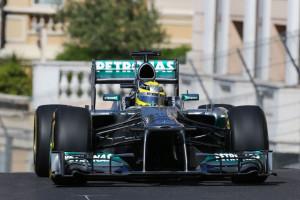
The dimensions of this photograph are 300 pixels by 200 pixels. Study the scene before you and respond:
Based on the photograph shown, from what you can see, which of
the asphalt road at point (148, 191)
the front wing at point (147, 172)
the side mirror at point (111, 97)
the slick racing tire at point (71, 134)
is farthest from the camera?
the side mirror at point (111, 97)

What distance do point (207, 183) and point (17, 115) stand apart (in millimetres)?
12331

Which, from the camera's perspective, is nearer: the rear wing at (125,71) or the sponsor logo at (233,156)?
the sponsor logo at (233,156)

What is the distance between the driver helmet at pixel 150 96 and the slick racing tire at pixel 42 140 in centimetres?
98

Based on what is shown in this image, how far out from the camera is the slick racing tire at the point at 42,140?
18516 mm

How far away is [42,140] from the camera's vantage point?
729 inches

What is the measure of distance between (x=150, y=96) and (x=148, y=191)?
2314 millimetres

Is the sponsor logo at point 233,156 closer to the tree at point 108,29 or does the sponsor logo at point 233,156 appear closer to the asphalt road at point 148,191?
the asphalt road at point 148,191

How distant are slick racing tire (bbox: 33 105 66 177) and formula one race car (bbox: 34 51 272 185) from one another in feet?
0.05

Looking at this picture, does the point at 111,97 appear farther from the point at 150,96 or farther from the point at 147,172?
the point at 147,172

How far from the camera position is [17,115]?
97.3ft

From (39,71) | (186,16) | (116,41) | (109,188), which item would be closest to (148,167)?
(109,188)

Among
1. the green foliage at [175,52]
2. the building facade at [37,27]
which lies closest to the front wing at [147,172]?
the green foliage at [175,52]

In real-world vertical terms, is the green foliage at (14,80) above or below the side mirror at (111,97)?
below

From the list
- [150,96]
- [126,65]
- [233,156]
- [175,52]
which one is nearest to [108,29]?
[175,52]
